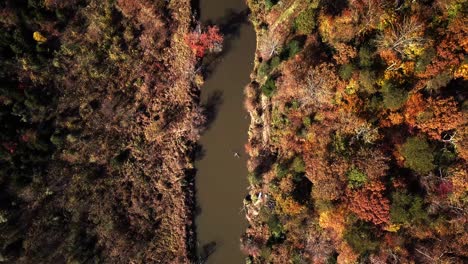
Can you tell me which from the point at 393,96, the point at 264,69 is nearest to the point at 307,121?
the point at 264,69

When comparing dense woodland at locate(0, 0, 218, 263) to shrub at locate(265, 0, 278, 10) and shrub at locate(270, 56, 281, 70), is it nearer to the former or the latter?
shrub at locate(265, 0, 278, 10)

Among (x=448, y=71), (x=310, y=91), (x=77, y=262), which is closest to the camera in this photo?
(x=448, y=71)

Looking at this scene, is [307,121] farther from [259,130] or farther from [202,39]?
[202,39]

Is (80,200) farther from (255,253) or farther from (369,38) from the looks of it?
(369,38)

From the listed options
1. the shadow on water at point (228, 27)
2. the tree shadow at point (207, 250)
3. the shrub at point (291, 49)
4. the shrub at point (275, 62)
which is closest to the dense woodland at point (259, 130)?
the shrub at point (275, 62)

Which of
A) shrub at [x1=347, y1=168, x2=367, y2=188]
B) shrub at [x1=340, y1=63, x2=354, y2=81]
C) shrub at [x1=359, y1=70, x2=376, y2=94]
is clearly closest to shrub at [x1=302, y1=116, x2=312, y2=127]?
shrub at [x1=340, y1=63, x2=354, y2=81]

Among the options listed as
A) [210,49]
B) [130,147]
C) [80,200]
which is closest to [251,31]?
[210,49]

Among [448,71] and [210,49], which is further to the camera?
[210,49]
